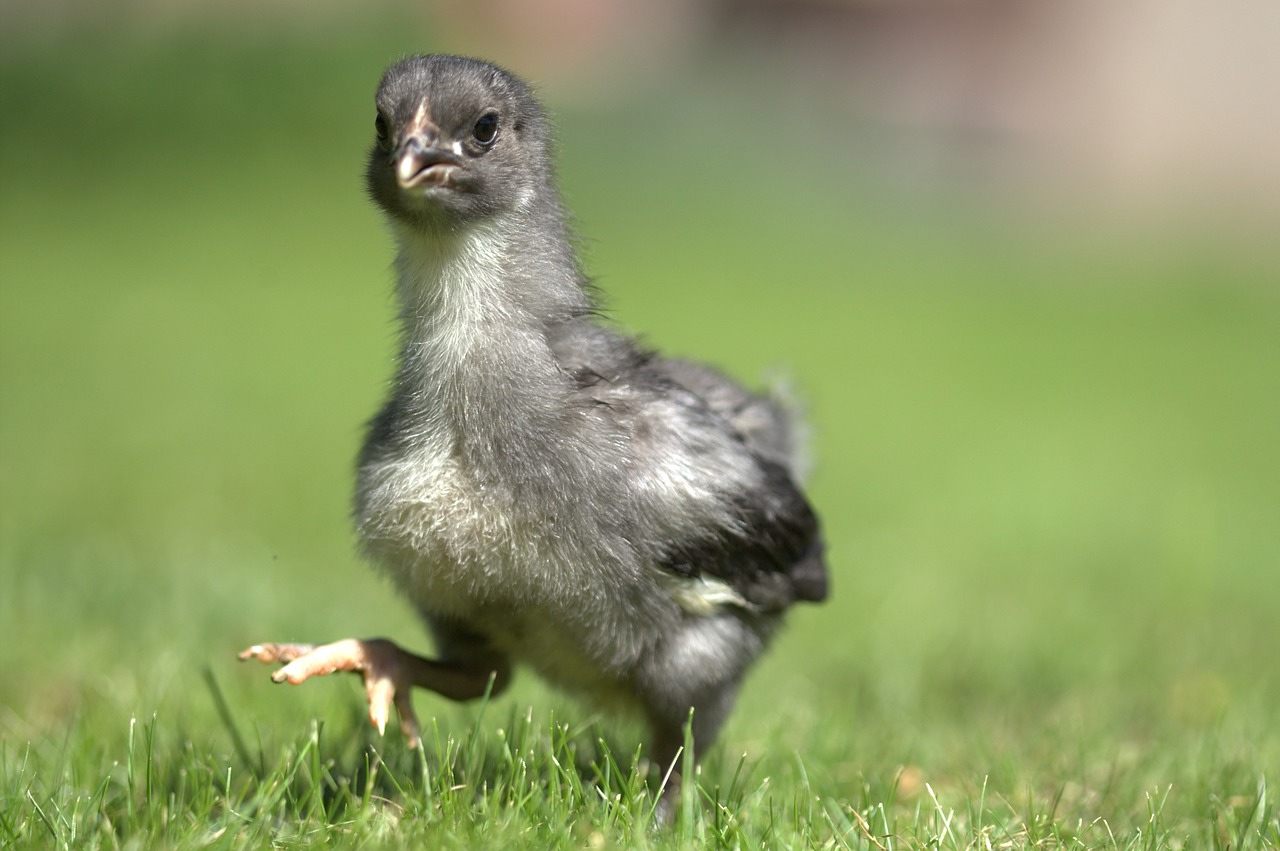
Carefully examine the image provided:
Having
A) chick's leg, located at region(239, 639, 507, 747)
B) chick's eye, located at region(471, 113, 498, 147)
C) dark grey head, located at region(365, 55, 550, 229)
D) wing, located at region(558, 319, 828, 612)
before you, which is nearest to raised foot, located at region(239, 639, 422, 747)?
chick's leg, located at region(239, 639, 507, 747)

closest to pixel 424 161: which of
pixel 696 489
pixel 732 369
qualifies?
pixel 696 489

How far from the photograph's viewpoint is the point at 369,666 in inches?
139

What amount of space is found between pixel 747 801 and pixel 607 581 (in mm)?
612

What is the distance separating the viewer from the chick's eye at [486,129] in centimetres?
344

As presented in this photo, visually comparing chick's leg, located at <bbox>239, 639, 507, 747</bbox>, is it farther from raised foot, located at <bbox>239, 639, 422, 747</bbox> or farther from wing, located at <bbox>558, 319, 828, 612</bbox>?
wing, located at <bbox>558, 319, 828, 612</bbox>

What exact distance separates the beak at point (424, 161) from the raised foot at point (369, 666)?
115cm

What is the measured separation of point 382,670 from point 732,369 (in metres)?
7.78

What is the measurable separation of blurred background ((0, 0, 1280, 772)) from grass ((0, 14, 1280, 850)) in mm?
47

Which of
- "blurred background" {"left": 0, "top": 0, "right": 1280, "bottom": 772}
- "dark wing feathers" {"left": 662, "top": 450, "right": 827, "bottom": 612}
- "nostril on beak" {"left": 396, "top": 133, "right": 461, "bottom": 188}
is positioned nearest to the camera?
"nostril on beak" {"left": 396, "top": 133, "right": 461, "bottom": 188}

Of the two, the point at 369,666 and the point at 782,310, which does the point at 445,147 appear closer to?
the point at 369,666

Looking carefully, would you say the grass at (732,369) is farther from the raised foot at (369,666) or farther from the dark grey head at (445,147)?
the dark grey head at (445,147)

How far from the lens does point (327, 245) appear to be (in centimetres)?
1502

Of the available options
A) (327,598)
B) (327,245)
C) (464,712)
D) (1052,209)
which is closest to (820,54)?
(1052,209)

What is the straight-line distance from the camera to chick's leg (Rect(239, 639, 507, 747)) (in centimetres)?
340
